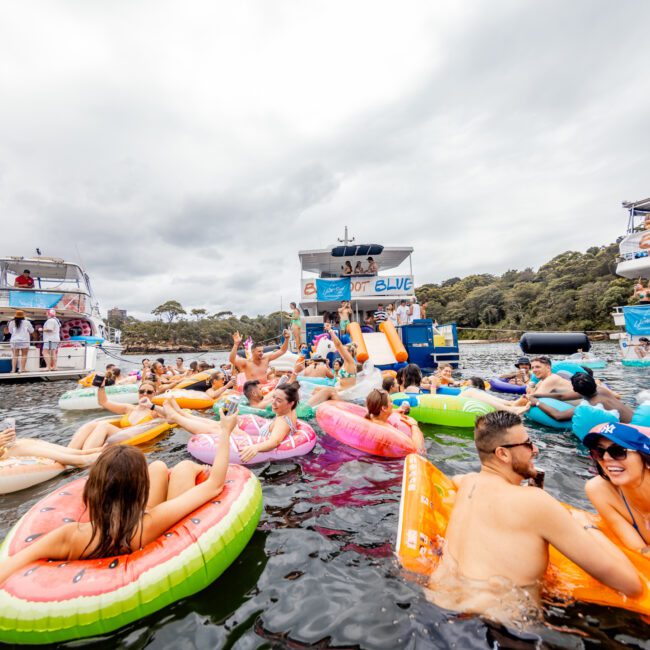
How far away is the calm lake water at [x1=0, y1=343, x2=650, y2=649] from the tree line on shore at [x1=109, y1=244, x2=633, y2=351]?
1187 inches

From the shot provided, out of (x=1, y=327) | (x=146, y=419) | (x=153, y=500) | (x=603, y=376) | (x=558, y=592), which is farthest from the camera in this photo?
(x=1, y=327)

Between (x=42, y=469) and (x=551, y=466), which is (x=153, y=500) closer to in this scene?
(x=42, y=469)

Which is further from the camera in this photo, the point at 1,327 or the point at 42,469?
the point at 1,327

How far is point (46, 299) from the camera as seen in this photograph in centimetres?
1556

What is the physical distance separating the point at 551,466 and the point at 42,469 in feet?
20.8

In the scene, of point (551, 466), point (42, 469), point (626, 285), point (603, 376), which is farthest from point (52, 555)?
point (626, 285)

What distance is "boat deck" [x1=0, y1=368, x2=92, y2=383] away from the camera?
13672 mm

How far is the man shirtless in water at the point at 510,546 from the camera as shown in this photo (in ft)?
6.36

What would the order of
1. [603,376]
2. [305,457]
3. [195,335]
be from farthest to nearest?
[195,335]
[603,376]
[305,457]

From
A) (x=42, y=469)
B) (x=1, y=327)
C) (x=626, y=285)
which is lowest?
(x=42, y=469)

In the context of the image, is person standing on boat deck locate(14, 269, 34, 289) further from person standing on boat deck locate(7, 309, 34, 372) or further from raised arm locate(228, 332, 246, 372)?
raised arm locate(228, 332, 246, 372)

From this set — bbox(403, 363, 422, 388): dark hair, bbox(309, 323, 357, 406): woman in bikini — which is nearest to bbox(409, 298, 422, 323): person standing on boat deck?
bbox(403, 363, 422, 388): dark hair

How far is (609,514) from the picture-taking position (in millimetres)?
2438

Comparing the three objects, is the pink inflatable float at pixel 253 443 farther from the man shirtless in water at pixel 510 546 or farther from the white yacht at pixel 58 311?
the white yacht at pixel 58 311
